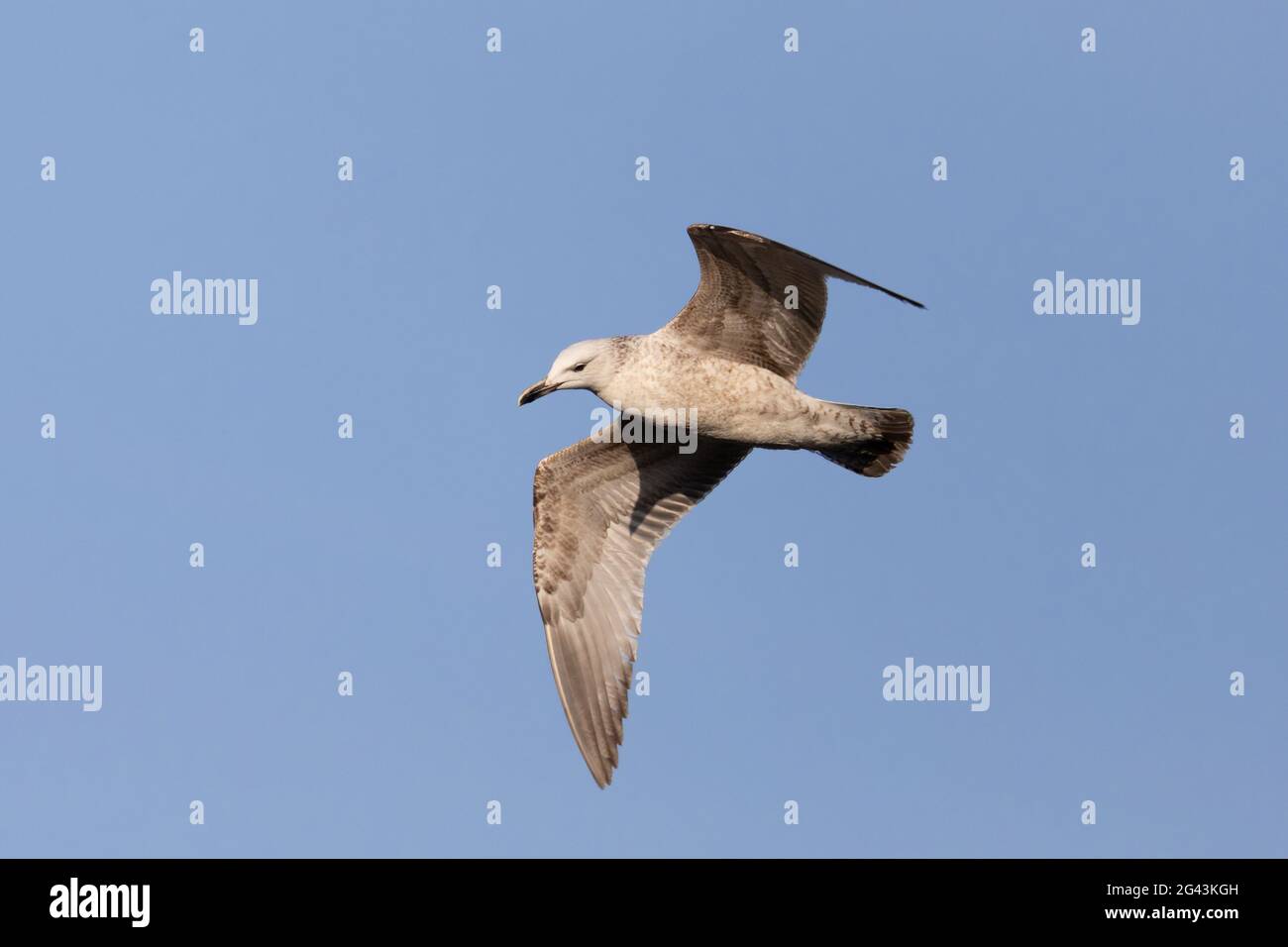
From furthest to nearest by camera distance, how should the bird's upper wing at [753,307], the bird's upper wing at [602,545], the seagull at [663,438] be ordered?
the bird's upper wing at [602,545], the seagull at [663,438], the bird's upper wing at [753,307]

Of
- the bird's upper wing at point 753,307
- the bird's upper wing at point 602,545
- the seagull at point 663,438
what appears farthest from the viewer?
the bird's upper wing at point 602,545

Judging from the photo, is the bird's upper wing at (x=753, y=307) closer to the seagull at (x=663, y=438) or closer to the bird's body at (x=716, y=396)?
the seagull at (x=663, y=438)

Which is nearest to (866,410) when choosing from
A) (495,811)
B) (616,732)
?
(616,732)

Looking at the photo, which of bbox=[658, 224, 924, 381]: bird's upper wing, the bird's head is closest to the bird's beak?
the bird's head

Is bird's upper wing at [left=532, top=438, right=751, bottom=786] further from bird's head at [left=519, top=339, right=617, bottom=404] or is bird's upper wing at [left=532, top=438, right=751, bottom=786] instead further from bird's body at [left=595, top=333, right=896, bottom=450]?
bird's head at [left=519, top=339, right=617, bottom=404]

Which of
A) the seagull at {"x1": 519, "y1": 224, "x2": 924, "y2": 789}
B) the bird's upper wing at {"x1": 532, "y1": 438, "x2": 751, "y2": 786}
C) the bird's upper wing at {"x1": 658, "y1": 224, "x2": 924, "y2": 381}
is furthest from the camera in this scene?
the bird's upper wing at {"x1": 532, "y1": 438, "x2": 751, "y2": 786}

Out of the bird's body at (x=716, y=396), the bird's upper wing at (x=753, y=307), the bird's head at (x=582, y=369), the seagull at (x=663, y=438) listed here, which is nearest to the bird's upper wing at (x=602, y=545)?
the seagull at (x=663, y=438)

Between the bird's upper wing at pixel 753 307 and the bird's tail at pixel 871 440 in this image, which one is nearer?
the bird's upper wing at pixel 753 307
